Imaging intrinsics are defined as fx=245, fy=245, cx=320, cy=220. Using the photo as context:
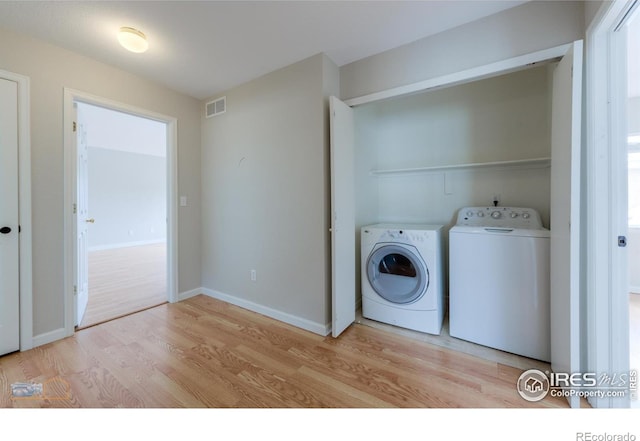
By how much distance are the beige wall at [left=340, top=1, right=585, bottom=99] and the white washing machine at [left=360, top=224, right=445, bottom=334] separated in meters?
1.25

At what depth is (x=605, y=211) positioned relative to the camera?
1.27 m

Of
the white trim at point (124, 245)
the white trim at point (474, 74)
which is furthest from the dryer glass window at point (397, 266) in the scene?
the white trim at point (124, 245)

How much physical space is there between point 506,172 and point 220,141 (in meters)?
3.01

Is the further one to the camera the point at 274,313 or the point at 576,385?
the point at 274,313

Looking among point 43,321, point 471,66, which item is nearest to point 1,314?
point 43,321

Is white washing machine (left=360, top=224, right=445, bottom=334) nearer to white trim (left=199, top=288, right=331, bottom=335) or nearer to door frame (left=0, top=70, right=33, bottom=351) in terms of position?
white trim (left=199, top=288, right=331, bottom=335)

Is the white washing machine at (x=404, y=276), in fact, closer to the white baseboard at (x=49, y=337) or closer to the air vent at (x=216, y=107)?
the air vent at (x=216, y=107)

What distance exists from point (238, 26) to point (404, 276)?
2.37 m

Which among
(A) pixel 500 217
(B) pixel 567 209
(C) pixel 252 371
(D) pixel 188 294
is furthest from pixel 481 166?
(D) pixel 188 294

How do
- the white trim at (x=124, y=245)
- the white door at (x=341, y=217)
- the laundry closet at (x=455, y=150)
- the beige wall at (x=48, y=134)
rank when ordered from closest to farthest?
1. the beige wall at (x=48, y=134)
2. the white door at (x=341, y=217)
3. the laundry closet at (x=455, y=150)
4. the white trim at (x=124, y=245)

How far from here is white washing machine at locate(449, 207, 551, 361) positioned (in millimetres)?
1659

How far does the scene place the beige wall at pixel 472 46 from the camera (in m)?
1.46

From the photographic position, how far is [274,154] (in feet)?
7.82

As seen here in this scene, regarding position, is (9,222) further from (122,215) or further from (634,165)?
(122,215)
